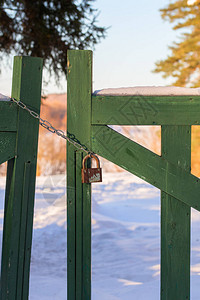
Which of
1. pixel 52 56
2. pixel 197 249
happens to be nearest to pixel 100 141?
pixel 197 249

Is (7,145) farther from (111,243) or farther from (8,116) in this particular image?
(111,243)

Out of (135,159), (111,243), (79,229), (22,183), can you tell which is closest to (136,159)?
(135,159)

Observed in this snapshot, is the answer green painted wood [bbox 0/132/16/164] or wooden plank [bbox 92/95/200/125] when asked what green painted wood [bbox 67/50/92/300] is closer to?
wooden plank [bbox 92/95/200/125]

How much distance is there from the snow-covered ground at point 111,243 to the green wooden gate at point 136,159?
1.30m

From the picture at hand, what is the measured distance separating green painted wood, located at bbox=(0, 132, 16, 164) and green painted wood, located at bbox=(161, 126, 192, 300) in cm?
107

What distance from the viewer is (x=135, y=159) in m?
2.57

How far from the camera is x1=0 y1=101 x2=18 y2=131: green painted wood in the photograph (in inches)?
101

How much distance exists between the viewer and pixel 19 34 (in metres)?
8.70

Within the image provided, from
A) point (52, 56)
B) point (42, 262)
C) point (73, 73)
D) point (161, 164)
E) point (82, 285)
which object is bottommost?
point (42, 262)

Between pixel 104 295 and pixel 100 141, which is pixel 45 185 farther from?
pixel 100 141

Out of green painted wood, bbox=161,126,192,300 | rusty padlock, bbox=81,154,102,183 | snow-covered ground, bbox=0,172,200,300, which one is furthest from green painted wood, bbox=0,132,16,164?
snow-covered ground, bbox=0,172,200,300

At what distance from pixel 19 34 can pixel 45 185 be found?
3903 millimetres

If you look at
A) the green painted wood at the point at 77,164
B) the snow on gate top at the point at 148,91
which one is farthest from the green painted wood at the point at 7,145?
the snow on gate top at the point at 148,91

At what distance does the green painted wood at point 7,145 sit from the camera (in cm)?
256
